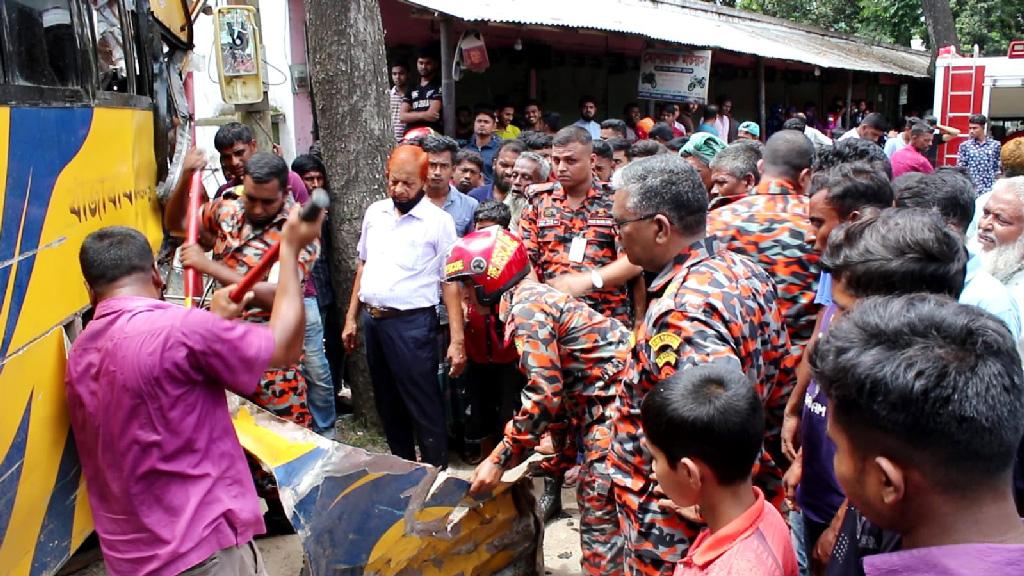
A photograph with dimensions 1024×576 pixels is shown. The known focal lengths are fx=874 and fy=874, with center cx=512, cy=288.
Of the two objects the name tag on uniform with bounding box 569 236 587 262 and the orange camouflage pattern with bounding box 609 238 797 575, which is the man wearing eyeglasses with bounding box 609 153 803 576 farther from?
the name tag on uniform with bounding box 569 236 587 262

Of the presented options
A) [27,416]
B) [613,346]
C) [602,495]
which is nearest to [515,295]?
[613,346]

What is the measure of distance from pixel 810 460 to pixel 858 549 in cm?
93

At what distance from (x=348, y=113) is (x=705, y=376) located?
4192mm

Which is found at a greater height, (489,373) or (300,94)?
(300,94)

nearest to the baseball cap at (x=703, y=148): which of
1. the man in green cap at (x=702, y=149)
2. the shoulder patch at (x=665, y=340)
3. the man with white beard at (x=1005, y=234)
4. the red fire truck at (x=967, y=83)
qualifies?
the man in green cap at (x=702, y=149)

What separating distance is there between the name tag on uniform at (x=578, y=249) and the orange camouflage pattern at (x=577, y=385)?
60.5 inches

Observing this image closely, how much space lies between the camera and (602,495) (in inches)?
122

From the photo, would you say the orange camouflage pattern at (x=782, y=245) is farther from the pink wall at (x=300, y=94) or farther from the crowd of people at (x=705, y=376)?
the pink wall at (x=300, y=94)

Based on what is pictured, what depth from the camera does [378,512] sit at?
324 centimetres

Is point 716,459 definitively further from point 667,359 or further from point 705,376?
point 667,359

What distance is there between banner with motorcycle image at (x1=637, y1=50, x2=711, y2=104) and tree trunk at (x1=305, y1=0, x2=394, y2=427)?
7.58 metres

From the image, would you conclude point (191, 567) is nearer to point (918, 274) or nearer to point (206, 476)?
point (206, 476)

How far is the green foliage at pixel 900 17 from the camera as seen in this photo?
21594mm

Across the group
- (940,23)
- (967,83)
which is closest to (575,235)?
(967,83)
